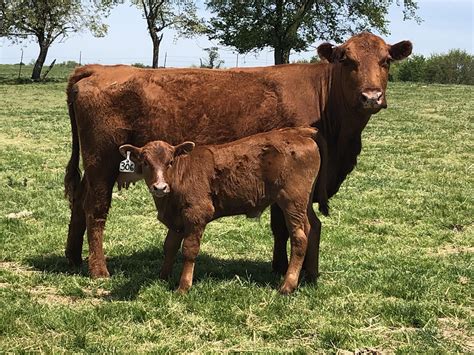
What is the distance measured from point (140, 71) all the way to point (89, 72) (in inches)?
23.1

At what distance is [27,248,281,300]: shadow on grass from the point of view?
18.4 feet

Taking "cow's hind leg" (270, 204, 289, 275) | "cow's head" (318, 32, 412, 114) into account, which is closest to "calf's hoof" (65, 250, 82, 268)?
"cow's hind leg" (270, 204, 289, 275)

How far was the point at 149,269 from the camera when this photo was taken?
6.23 metres

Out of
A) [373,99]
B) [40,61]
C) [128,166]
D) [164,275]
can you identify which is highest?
[40,61]

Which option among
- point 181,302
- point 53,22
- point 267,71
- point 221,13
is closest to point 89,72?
point 267,71

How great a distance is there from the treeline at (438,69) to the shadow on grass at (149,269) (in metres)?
41.8

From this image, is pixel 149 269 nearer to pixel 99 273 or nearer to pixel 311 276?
pixel 99 273

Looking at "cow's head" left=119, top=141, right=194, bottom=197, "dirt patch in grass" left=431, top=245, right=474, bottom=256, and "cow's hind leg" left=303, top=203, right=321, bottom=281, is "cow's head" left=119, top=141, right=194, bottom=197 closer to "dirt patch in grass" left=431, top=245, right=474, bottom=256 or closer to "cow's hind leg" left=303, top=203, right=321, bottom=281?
"cow's hind leg" left=303, top=203, right=321, bottom=281

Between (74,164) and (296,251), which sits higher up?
(74,164)

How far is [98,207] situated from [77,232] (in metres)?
0.52

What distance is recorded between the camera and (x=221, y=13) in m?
40.9

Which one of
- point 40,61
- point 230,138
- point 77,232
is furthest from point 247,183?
point 40,61

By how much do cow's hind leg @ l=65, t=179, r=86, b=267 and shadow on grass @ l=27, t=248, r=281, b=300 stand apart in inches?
4.2

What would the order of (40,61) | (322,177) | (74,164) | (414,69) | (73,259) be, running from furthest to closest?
(414,69)
(40,61)
(74,164)
(73,259)
(322,177)
